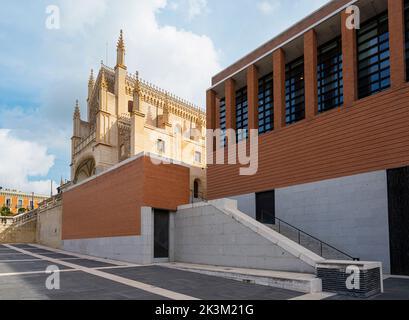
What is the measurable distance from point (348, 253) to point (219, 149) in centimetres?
1156

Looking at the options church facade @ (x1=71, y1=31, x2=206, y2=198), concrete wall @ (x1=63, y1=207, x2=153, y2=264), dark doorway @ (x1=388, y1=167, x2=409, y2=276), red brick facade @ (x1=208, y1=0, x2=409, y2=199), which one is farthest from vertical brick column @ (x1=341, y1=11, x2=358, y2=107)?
church facade @ (x1=71, y1=31, x2=206, y2=198)

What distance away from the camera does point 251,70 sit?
24.1 m

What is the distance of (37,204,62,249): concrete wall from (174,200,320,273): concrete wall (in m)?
17.5

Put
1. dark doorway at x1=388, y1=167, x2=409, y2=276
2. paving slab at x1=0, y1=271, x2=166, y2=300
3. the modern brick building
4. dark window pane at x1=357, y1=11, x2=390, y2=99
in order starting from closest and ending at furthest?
paving slab at x1=0, y1=271, x2=166, y2=300 → dark doorway at x1=388, y1=167, x2=409, y2=276 → the modern brick building → dark window pane at x1=357, y1=11, x2=390, y2=99

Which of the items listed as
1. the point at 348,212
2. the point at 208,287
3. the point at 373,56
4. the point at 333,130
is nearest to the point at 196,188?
the point at 333,130

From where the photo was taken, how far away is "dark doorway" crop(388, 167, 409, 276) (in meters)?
14.9

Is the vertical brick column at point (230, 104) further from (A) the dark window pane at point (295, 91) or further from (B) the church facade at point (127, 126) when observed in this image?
(B) the church facade at point (127, 126)

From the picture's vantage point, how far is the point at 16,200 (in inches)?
3548

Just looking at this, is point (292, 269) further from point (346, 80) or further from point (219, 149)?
point (219, 149)

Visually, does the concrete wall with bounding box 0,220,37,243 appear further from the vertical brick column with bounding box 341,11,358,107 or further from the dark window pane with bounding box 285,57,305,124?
the vertical brick column with bounding box 341,11,358,107

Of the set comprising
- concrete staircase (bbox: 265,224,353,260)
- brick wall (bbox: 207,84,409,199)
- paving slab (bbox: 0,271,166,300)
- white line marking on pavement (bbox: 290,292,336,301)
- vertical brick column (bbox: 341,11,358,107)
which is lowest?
white line marking on pavement (bbox: 290,292,336,301)

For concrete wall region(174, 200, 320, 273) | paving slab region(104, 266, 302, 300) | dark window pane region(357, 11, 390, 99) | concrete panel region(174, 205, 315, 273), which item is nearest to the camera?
paving slab region(104, 266, 302, 300)

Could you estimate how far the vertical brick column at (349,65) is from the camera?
17844mm
